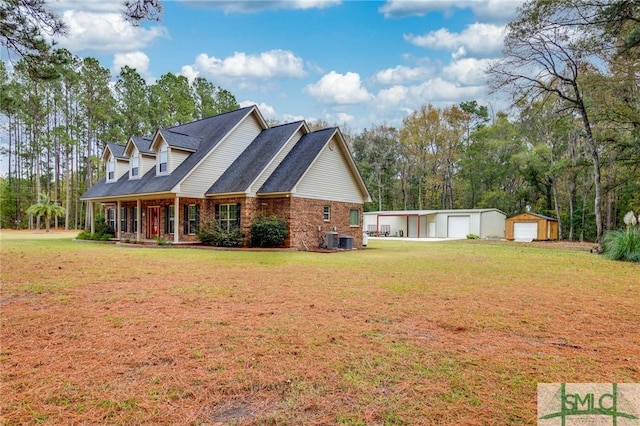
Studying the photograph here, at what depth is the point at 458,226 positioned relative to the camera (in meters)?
33.4

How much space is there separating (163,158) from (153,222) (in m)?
3.90

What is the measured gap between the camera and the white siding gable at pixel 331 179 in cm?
1806

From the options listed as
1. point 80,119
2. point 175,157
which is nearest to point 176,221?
point 175,157

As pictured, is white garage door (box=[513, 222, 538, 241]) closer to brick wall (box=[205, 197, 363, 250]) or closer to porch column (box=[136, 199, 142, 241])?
brick wall (box=[205, 197, 363, 250])

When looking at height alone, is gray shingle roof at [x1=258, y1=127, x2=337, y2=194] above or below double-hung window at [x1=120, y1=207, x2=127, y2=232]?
above

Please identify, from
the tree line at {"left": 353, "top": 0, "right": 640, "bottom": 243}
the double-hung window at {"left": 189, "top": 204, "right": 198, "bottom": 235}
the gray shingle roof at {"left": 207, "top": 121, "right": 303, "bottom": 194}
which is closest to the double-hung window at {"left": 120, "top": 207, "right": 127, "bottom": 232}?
the double-hung window at {"left": 189, "top": 204, "right": 198, "bottom": 235}

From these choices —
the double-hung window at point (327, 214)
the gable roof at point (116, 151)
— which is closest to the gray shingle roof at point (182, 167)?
the gable roof at point (116, 151)

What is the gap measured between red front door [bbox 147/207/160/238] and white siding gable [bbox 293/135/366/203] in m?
9.15

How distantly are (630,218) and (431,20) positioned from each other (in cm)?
1066

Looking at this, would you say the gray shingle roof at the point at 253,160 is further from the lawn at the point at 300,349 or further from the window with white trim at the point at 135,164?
the lawn at the point at 300,349

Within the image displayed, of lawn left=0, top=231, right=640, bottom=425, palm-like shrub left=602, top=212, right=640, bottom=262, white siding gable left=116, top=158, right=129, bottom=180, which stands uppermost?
white siding gable left=116, top=158, right=129, bottom=180

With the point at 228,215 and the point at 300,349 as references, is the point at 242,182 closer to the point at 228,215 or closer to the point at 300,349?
the point at 228,215

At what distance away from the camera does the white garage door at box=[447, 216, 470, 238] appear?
32875mm

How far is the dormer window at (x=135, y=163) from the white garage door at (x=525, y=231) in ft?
92.3
